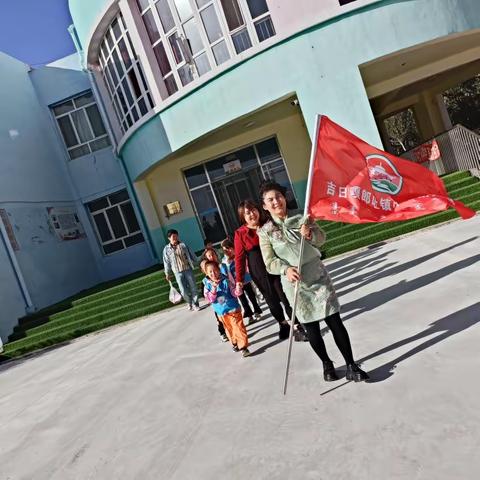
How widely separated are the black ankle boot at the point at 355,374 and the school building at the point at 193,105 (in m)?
8.03

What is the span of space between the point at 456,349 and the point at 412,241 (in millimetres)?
5531

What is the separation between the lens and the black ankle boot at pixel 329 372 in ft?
12.7

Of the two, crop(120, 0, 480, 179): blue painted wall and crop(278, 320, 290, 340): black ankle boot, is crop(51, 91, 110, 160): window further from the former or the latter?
crop(278, 320, 290, 340): black ankle boot

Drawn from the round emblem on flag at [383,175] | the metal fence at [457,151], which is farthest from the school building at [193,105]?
the round emblem on flag at [383,175]

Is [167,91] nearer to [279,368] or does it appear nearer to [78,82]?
[78,82]

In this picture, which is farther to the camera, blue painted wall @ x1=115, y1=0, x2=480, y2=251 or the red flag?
blue painted wall @ x1=115, y1=0, x2=480, y2=251

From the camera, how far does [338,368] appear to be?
4125mm

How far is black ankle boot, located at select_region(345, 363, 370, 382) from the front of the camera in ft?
12.1

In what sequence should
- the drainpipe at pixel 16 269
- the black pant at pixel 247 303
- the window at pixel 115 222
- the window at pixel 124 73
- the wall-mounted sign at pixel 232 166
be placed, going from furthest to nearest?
the window at pixel 115 222
the wall-mounted sign at pixel 232 166
the drainpipe at pixel 16 269
the window at pixel 124 73
the black pant at pixel 247 303

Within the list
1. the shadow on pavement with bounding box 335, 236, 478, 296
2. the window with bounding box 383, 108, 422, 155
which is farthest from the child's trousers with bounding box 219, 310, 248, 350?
the window with bounding box 383, 108, 422, 155

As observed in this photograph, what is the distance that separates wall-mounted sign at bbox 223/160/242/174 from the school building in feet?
0.31

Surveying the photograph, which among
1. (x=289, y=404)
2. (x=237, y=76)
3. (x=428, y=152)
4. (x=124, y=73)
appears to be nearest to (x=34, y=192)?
(x=124, y=73)

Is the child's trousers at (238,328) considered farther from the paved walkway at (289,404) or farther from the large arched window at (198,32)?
the large arched window at (198,32)

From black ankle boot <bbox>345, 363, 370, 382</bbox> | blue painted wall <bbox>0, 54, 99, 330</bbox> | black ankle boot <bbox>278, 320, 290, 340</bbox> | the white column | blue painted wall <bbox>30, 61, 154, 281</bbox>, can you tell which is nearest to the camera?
black ankle boot <bbox>345, 363, 370, 382</bbox>
